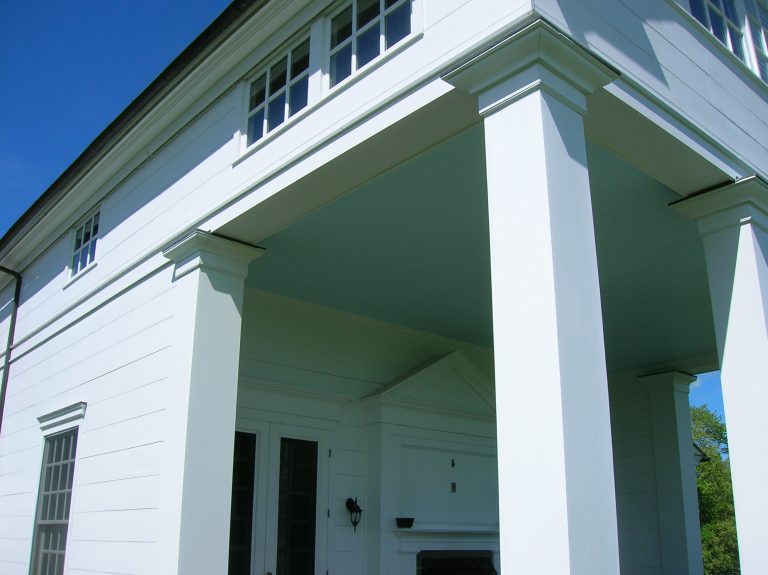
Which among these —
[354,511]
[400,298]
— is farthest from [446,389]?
[354,511]

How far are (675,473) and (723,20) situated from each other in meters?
6.04

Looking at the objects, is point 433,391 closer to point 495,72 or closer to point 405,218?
point 405,218

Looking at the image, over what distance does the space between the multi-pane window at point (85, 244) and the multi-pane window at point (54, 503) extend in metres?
1.78

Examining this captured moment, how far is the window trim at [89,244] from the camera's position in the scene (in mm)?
7777

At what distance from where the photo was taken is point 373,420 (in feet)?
27.2

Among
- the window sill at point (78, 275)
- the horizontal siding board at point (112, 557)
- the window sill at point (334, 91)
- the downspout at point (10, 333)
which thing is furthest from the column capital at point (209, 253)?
the downspout at point (10, 333)

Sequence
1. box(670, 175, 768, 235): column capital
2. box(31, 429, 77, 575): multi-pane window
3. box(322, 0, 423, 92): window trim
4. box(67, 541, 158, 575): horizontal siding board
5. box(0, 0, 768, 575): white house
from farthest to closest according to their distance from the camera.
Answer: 1. box(31, 429, 77, 575): multi-pane window
2. box(67, 541, 158, 575): horizontal siding board
3. box(670, 175, 768, 235): column capital
4. box(322, 0, 423, 92): window trim
5. box(0, 0, 768, 575): white house

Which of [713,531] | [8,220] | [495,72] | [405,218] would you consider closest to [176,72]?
[405,218]

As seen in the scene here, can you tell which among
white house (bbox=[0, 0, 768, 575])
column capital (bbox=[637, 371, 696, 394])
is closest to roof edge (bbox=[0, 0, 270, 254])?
white house (bbox=[0, 0, 768, 575])

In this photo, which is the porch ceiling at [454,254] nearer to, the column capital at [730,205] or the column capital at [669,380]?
the column capital at [730,205]

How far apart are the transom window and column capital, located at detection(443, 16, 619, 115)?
Result: 7.84 feet

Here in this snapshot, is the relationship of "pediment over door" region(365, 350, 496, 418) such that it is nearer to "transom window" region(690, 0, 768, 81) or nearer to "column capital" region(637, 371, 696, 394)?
"column capital" region(637, 371, 696, 394)

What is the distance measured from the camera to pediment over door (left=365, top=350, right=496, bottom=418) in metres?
→ 8.49

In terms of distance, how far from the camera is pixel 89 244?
813 centimetres
